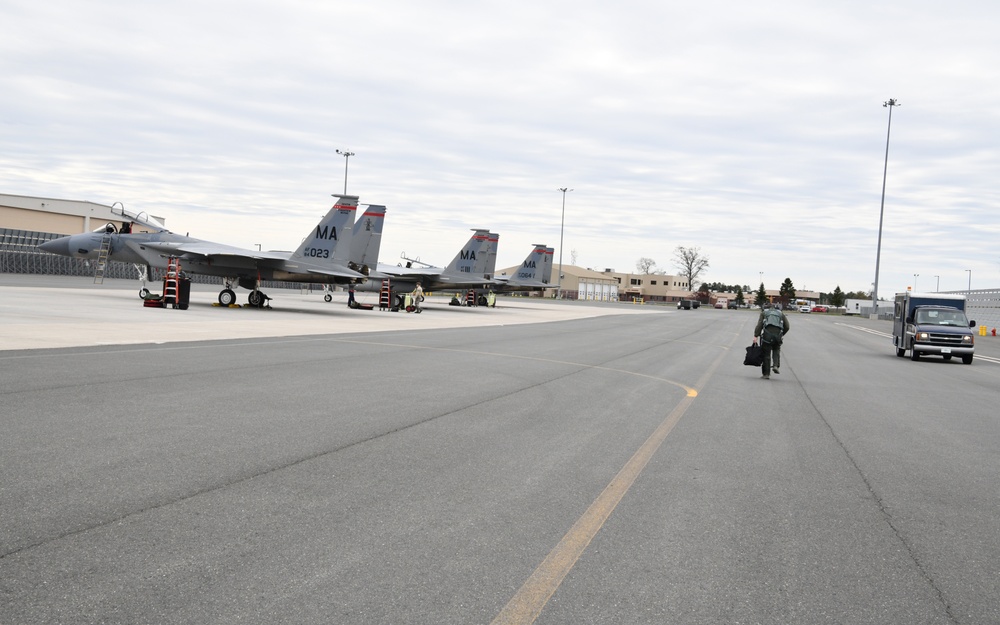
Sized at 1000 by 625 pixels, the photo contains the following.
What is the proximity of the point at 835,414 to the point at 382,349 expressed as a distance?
996 centimetres

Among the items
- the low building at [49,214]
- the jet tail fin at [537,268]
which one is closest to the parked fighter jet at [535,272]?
the jet tail fin at [537,268]

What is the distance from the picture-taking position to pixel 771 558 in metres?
4.49

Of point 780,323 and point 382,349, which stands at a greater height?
point 780,323

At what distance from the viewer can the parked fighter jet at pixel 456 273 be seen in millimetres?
44394

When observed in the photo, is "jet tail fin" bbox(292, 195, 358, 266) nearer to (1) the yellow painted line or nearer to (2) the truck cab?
(2) the truck cab

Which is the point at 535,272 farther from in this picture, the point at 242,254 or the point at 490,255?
the point at 242,254

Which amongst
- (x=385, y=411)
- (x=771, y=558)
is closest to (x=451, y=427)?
(x=385, y=411)

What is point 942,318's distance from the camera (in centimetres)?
2508

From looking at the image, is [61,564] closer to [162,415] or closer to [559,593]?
[559,593]

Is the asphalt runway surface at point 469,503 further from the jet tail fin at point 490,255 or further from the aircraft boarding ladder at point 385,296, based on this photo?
the jet tail fin at point 490,255

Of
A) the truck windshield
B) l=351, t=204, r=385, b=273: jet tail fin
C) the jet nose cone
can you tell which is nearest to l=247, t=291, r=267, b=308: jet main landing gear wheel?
l=351, t=204, r=385, b=273: jet tail fin

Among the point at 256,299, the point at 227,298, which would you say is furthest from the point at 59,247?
the point at 256,299

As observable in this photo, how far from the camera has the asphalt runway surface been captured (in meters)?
3.69

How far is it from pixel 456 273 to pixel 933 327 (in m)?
29.4
